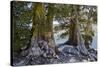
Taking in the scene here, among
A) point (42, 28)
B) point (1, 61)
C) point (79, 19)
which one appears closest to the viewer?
point (1, 61)

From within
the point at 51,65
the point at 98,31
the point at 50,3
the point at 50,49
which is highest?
the point at 50,3

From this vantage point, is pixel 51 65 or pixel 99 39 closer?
pixel 51 65

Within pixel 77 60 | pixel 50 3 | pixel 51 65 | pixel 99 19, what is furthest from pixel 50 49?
pixel 99 19

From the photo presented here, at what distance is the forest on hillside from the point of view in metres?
2.56

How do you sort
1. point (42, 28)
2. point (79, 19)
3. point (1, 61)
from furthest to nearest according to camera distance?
point (79, 19)
point (42, 28)
point (1, 61)

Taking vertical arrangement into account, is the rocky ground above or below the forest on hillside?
below

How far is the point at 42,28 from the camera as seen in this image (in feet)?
8.72

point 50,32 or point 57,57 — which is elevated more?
point 50,32

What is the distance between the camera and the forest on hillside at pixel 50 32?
256 cm

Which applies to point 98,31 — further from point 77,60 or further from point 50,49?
point 50,49

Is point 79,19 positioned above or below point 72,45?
above

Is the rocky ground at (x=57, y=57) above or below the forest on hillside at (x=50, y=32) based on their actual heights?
below

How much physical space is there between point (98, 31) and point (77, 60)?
51 cm

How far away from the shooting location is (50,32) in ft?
8.86
